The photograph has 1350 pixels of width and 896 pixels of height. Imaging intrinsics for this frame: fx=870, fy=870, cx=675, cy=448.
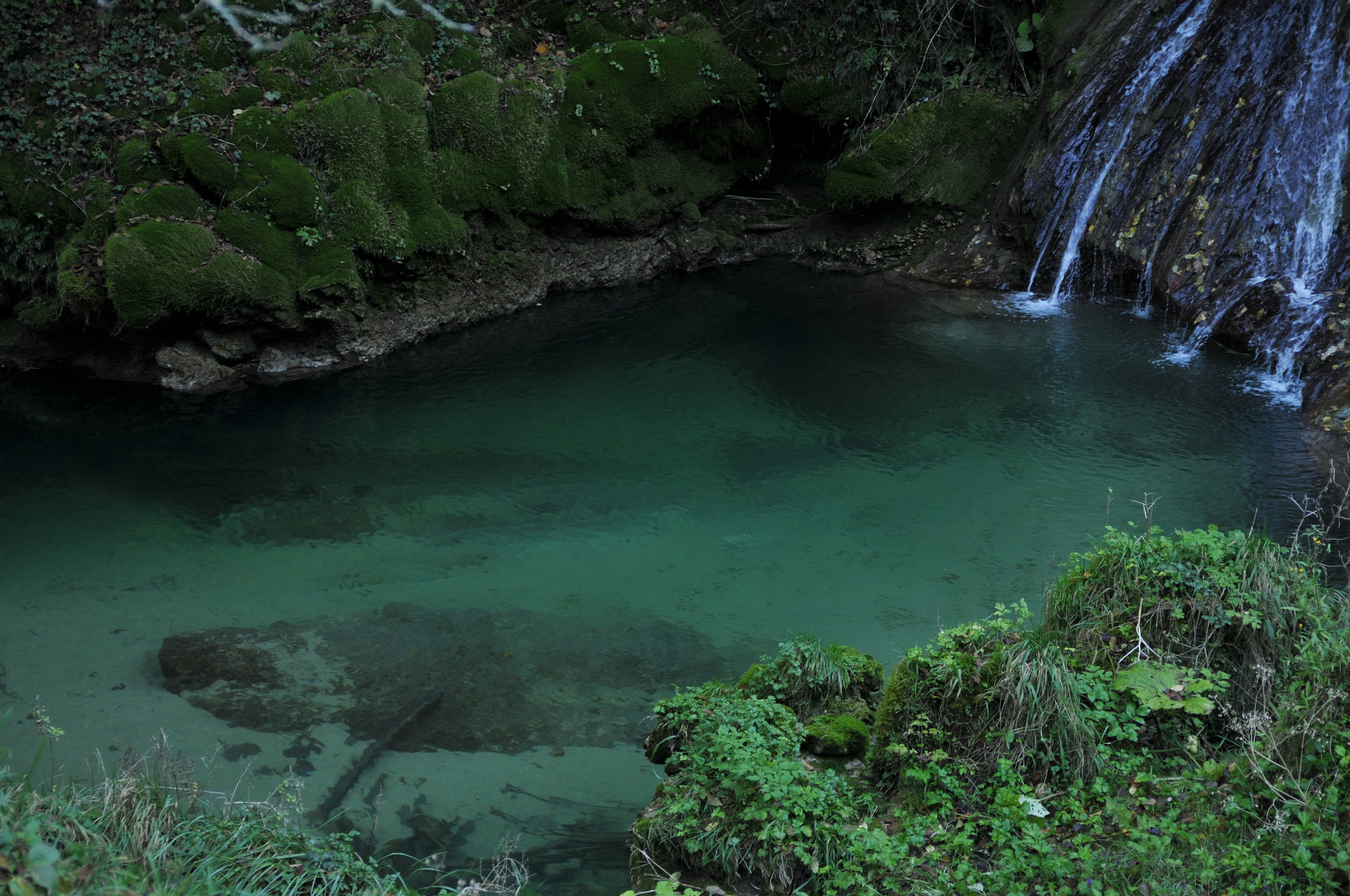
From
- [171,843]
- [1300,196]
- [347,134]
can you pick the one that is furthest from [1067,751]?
[347,134]

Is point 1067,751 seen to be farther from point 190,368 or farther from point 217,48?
point 217,48

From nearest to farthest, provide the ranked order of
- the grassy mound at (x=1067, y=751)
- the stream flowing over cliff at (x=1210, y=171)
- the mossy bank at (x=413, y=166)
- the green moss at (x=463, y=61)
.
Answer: the grassy mound at (x=1067, y=751)
the stream flowing over cliff at (x=1210, y=171)
the mossy bank at (x=413, y=166)
the green moss at (x=463, y=61)

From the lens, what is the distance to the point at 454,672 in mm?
4918

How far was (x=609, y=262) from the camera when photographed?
39.2 feet

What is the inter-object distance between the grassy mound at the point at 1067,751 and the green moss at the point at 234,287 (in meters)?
7.13

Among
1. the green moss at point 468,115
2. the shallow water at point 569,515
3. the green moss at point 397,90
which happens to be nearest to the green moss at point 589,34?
the green moss at point 468,115

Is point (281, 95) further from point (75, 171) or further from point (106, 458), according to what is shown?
point (106, 458)

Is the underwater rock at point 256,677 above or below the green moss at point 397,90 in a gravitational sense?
below

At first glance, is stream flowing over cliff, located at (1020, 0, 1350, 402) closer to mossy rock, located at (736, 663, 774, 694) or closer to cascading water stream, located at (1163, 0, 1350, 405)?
cascading water stream, located at (1163, 0, 1350, 405)

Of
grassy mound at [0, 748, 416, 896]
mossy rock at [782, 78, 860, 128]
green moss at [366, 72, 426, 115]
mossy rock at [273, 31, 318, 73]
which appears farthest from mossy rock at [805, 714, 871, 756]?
mossy rock at [782, 78, 860, 128]

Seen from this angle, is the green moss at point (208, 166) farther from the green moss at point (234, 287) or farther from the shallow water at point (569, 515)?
the shallow water at point (569, 515)

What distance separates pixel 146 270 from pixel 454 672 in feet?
20.0

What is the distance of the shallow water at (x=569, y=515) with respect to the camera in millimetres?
4418

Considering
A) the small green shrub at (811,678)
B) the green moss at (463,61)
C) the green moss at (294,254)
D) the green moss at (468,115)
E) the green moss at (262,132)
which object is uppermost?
the green moss at (463,61)
